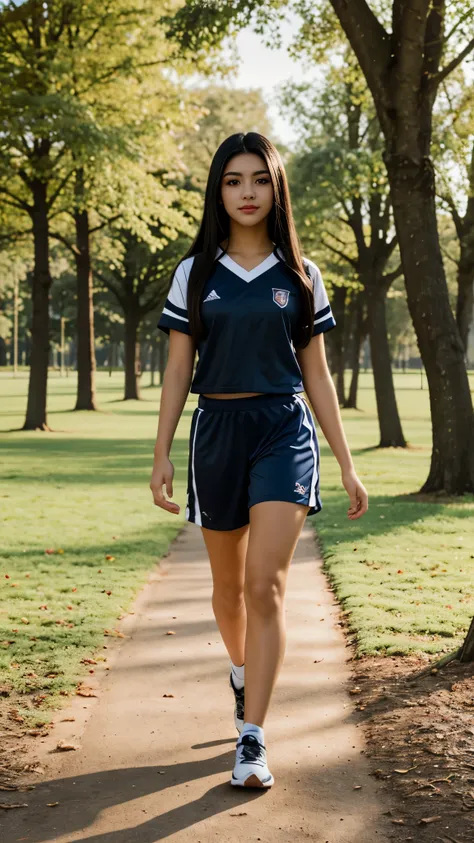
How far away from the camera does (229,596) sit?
13.0 ft

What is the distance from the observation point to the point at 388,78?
449 inches

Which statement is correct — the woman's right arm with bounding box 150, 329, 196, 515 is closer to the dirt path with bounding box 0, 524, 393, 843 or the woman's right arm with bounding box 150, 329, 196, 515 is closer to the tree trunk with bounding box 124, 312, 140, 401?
the dirt path with bounding box 0, 524, 393, 843

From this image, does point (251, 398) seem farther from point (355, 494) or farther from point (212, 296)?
point (355, 494)

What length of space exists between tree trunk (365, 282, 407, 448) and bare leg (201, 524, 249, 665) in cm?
1785

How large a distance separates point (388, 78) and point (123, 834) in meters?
9.96

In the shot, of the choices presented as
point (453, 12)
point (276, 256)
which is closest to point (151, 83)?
point (453, 12)

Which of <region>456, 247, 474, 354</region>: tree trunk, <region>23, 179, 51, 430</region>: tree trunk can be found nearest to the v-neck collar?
<region>456, 247, 474, 354</region>: tree trunk

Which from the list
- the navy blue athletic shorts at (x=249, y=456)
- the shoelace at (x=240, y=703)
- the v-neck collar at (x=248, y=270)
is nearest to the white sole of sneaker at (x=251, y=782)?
the shoelace at (x=240, y=703)

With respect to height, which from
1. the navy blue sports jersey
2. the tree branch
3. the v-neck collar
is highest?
the tree branch

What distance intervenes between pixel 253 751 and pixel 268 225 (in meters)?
1.96

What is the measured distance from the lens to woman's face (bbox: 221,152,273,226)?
378cm

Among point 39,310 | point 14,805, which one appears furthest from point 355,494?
point 39,310

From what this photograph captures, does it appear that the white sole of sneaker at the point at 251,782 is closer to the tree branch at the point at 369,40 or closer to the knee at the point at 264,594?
the knee at the point at 264,594

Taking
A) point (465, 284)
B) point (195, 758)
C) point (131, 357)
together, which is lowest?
point (195, 758)
